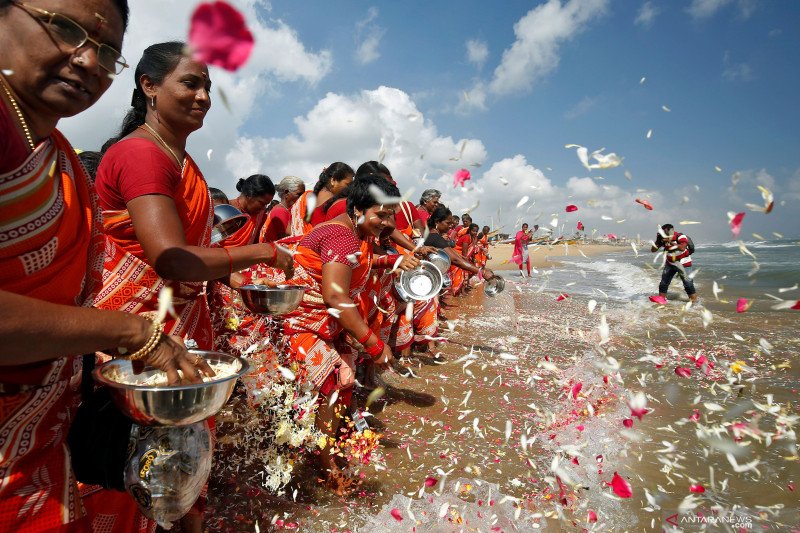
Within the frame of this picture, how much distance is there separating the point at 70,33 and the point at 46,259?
24.7 inches

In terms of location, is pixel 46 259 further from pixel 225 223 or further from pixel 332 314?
pixel 225 223

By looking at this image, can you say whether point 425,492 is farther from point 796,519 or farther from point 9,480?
point 9,480

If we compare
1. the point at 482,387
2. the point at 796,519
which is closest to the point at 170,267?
the point at 796,519

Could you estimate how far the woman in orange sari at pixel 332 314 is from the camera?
360 cm

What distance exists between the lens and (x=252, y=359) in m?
3.72

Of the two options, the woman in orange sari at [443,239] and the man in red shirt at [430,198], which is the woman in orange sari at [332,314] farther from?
the man in red shirt at [430,198]

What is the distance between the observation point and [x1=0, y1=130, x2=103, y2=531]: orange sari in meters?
1.28

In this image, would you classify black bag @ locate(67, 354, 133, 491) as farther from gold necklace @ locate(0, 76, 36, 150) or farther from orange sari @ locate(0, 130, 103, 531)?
gold necklace @ locate(0, 76, 36, 150)

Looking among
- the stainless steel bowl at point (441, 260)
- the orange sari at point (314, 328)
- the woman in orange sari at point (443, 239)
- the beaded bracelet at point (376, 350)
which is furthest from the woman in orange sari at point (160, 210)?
the woman in orange sari at point (443, 239)

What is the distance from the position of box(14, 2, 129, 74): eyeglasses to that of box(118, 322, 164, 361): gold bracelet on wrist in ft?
2.58

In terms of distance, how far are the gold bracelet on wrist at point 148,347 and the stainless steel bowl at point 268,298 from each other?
151cm

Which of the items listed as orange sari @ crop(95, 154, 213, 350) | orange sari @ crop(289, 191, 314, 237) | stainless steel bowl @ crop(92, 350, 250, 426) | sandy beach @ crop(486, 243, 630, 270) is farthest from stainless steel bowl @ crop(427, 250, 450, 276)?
sandy beach @ crop(486, 243, 630, 270)

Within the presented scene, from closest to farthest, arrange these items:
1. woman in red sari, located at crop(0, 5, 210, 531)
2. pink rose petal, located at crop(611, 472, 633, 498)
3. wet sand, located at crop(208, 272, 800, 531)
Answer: woman in red sari, located at crop(0, 5, 210, 531)
wet sand, located at crop(208, 272, 800, 531)
pink rose petal, located at crop(611, 472, 633, 498)

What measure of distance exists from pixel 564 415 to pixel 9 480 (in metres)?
4.96
